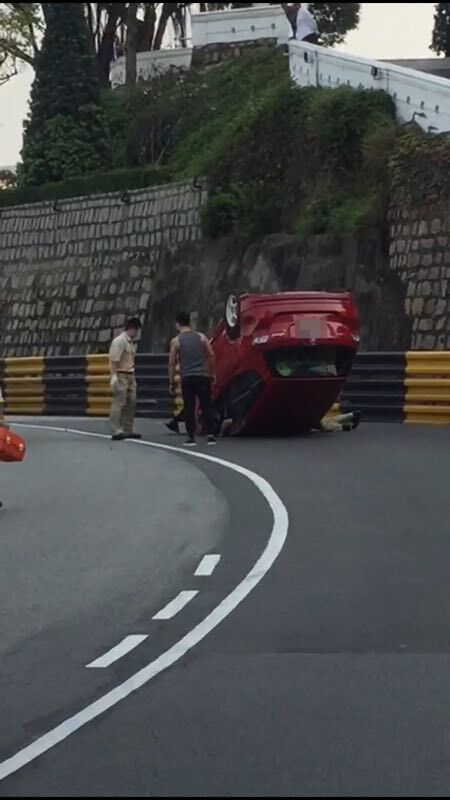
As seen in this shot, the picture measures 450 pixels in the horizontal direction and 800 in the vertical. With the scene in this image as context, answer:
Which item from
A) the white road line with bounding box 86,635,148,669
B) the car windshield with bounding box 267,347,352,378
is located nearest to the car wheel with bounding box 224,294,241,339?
the car windshield with bounding box 267,347,352,378

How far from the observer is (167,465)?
18.5 meters

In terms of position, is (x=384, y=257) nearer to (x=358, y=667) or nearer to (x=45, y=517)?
(x=45, y=517)

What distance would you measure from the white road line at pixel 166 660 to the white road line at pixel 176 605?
241 millimetres

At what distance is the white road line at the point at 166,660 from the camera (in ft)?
22.7

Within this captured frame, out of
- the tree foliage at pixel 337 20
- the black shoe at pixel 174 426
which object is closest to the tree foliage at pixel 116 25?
the tree foliage at pixel 337 20

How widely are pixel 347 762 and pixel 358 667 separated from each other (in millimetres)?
1650

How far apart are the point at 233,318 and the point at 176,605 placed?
11365 mm

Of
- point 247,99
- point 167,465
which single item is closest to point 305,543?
point 167,465

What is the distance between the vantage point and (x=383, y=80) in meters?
30.6

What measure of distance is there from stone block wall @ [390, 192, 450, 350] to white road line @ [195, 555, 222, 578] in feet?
49.3

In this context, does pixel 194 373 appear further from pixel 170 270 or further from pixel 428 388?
pixel 170 270

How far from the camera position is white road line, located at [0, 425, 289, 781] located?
6934 mm

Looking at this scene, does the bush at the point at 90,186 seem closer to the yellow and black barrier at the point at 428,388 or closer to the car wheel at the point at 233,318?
the yellow and black barrier at the point at 428,388

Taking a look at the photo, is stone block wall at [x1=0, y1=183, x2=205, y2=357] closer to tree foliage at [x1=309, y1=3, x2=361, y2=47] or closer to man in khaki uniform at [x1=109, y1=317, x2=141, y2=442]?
man in khaki uniform at [x1=109, y1=317, x2=141, y2=442]
